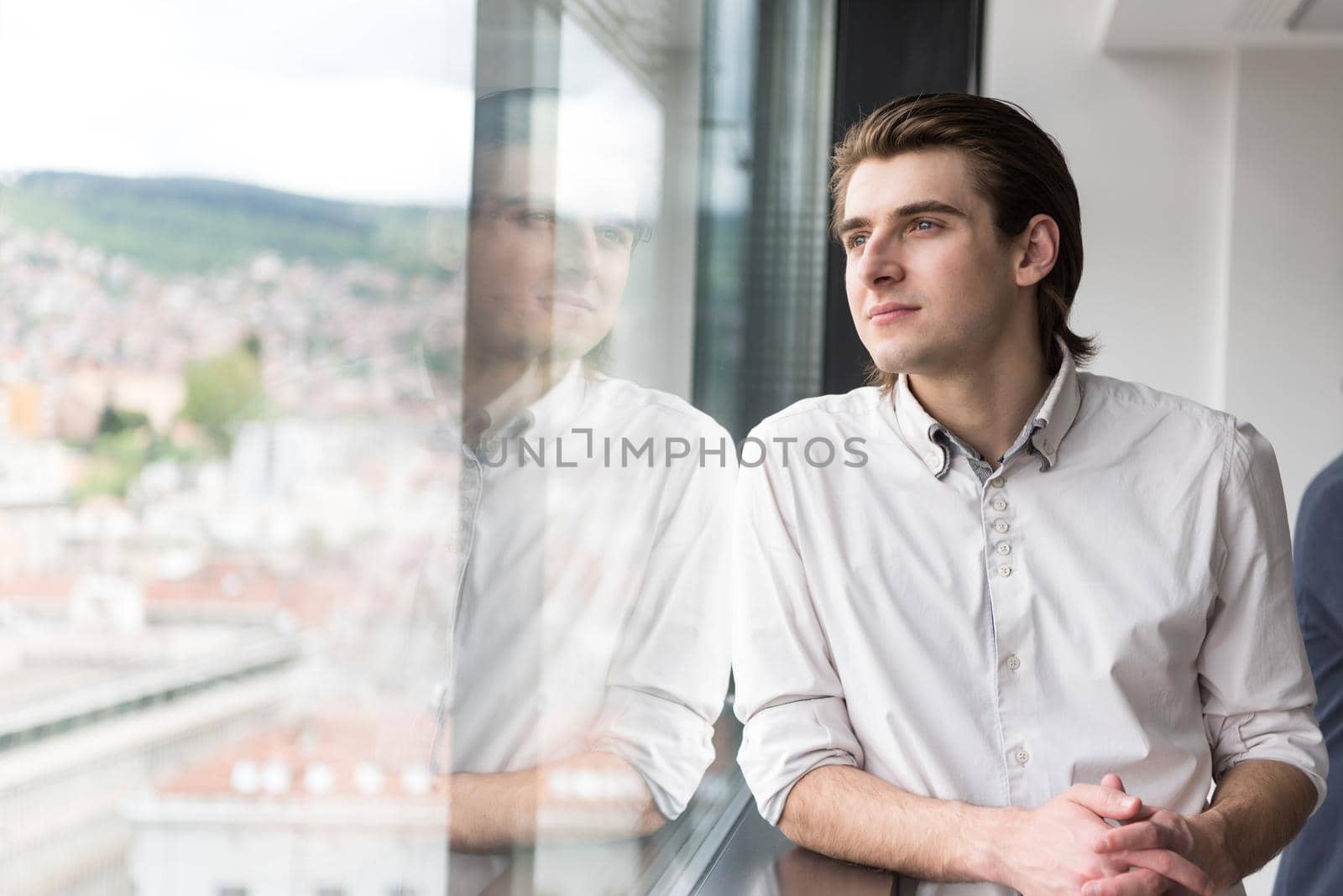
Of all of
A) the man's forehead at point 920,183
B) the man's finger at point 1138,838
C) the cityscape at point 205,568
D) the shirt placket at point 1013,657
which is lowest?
the man's finger at point 1138,838

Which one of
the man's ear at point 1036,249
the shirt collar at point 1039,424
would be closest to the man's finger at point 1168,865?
the shirt collar at point 1039,424

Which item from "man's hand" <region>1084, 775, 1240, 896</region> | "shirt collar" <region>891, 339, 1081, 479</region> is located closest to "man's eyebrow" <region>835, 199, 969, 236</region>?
"shirt collar" <region>891, 339, 1081, 479</region>

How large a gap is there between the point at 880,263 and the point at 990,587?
0.40 m

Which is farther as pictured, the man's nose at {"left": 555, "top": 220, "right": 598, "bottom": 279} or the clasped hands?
the clasped hands

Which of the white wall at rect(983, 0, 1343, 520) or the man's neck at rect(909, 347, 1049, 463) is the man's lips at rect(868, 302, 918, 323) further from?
the white wall at rect(983, 0, 1343, 520)

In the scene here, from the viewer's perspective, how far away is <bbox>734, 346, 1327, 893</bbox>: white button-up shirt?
1.25 metres

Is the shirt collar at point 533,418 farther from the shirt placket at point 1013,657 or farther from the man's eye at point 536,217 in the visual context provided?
the shirt placket at point 1013,657

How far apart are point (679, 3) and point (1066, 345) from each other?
2.14 ft

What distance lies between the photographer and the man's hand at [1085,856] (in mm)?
1072

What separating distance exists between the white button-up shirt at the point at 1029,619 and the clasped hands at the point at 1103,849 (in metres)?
0.11

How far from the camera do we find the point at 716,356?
162 centimetres

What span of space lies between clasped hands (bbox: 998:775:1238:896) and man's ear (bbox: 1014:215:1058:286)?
2.06 feet

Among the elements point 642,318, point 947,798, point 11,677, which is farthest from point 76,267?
point 947,798

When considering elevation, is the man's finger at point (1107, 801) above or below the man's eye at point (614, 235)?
below
